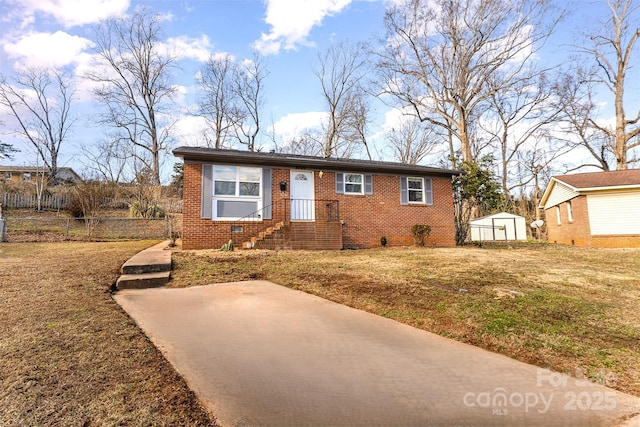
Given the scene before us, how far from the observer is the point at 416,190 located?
1316 centimetres

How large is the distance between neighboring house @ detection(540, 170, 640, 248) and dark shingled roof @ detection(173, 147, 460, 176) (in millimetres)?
7604

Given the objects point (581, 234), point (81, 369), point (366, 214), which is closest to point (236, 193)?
point (366, 214)

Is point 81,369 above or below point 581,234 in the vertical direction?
below

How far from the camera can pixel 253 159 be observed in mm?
10680

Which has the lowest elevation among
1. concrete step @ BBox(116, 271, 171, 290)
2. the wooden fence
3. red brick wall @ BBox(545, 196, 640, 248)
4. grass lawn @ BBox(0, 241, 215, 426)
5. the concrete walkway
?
the concrete walkway

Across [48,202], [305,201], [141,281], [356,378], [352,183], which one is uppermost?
[48,202]

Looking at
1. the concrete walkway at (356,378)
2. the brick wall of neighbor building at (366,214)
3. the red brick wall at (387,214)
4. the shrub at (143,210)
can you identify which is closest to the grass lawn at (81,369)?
the concrete walkway at (356,378)

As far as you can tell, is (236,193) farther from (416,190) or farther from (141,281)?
(416,190)

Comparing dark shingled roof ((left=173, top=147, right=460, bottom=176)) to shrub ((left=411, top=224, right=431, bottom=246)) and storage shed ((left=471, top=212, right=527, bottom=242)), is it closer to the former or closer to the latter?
shrub ((left=411, top=224, right=431, bottom=246))

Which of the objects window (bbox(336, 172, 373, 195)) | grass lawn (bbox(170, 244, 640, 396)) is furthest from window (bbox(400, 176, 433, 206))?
grass lawn (bbox(170, 244, 640, 396))

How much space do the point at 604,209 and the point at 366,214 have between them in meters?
12.3

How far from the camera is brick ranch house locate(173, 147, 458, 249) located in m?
10.2

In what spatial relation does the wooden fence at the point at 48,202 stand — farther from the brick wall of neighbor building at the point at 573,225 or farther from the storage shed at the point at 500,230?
the brick wall of neighbor building at the point at 573,225

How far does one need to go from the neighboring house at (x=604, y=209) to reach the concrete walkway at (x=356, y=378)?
17.1 meters
